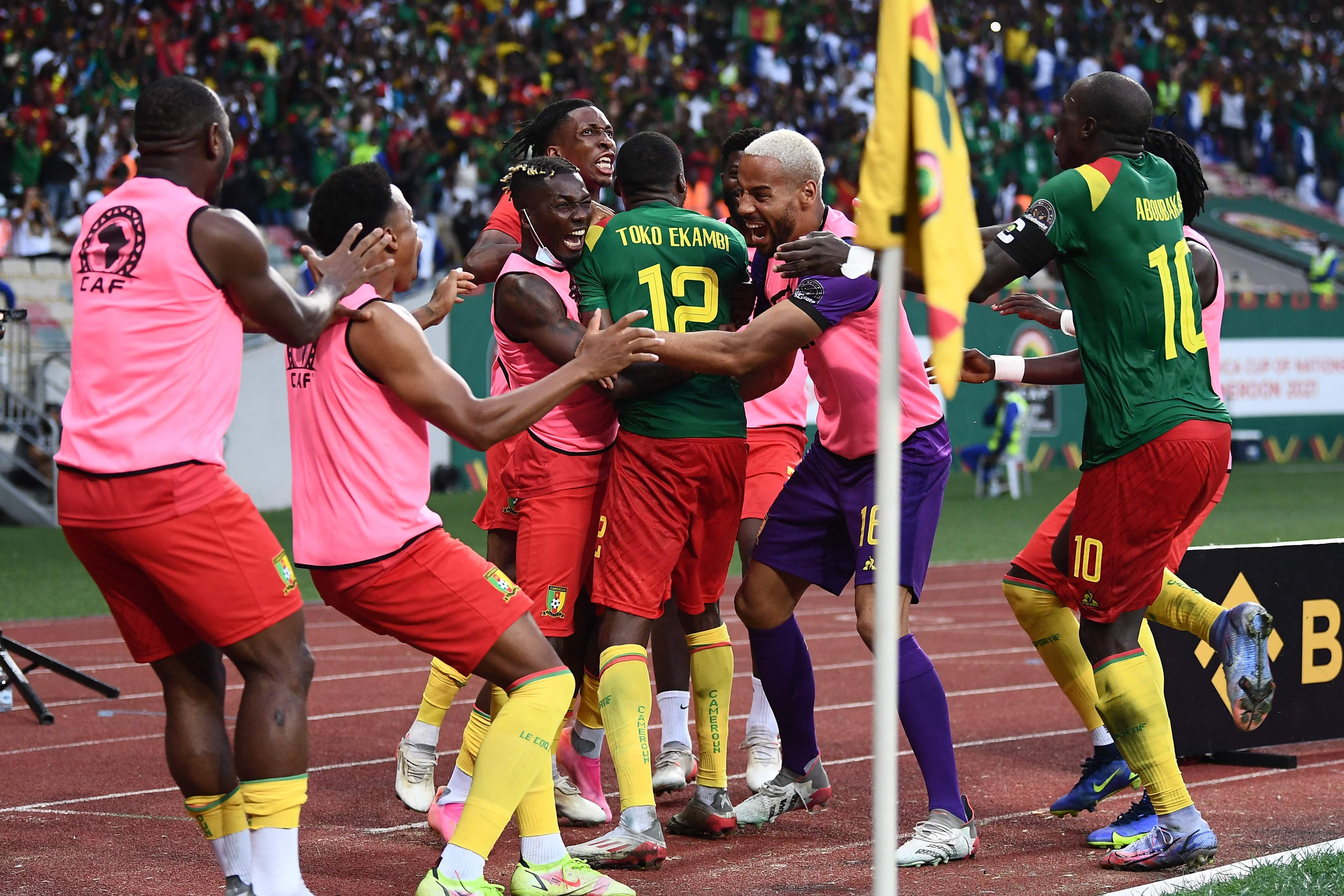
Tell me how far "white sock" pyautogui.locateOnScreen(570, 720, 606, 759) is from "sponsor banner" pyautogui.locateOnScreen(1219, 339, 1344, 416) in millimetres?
21797

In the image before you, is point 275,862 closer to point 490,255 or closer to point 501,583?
point 501,583

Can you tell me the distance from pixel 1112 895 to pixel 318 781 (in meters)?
3.53

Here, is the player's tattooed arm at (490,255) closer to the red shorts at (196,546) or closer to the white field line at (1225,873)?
the red shorts at (196,546)

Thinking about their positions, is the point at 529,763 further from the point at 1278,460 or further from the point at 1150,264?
the point at 1278,460

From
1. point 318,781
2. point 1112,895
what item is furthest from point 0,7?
point 1112,895

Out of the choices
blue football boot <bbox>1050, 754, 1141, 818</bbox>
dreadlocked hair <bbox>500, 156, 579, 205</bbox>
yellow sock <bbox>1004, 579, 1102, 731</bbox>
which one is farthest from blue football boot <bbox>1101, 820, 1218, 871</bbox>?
dreadlocked hair <bbox>500, 156, 579, 205</bbox>

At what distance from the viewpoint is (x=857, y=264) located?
5.31 m

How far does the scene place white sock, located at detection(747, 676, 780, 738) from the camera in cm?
662

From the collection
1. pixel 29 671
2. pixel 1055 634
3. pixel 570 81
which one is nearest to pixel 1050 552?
pixel 1055 634

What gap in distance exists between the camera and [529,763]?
178 inches

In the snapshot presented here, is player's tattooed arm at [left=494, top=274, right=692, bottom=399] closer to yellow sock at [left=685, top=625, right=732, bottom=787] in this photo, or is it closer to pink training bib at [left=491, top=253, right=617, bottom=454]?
pink training bib at [left=491, top=253, right=617, bottom=454]

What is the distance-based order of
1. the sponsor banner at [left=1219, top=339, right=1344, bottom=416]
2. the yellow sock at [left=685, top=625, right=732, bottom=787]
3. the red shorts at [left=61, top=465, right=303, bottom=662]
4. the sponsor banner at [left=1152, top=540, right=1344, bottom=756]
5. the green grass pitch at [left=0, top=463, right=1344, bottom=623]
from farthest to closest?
the sponsor banner at [left=1219, top=339, right=1344, bottom=416] < the green grass pitch at [left=0, top=463, right=1344, bottom=623] < the sponsor banner at [left=1152, top=540, right=1344, bottom=756] < the yellow sock at [left=685, top=625, right=732, bottom=787] < the red shorts at [left=61, top=465, right=303, bottom=662]

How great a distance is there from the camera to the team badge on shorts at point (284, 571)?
4.29m

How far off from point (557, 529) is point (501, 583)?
1194 millimetres
